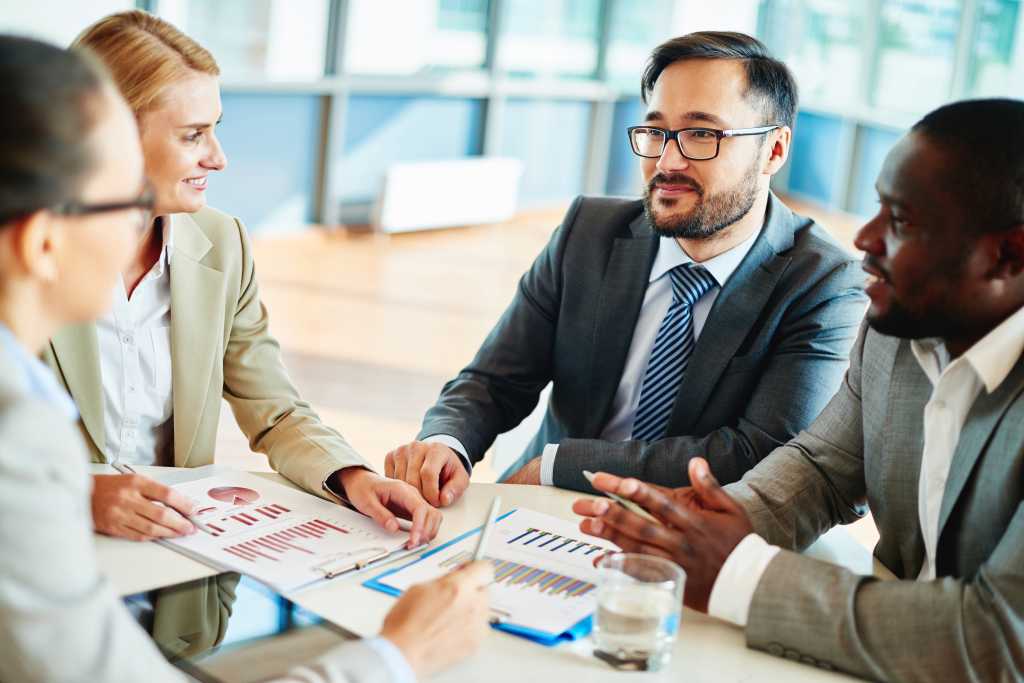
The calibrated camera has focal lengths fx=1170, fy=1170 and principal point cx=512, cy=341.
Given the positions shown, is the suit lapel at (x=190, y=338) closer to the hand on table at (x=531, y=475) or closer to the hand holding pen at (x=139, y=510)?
the hand holding pen at (x=139, y=510)

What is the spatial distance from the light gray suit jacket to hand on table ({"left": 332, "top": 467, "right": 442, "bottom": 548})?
2.12 ft

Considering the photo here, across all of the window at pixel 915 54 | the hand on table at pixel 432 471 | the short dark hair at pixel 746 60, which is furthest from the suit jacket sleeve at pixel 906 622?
the window at pixel 915 54

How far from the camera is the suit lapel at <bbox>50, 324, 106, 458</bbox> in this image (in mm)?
1902

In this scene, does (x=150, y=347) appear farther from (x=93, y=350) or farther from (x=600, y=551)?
(x=600, y=551)

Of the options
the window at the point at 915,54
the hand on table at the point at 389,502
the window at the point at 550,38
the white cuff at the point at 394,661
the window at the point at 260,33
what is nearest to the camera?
the white cuff at the point at 394,661

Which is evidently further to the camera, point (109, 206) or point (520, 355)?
point (520, 355)

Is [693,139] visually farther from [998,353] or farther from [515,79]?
[515,79]

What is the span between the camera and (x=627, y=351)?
2379mm

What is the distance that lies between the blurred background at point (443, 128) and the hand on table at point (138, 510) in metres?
2.43

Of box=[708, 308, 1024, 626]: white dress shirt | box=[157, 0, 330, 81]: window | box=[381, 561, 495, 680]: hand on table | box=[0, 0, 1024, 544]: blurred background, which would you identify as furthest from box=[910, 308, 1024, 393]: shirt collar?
box=[157, 0, 330, 81]: window

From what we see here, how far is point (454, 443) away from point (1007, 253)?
1021 mm

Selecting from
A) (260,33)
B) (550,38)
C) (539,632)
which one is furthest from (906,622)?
(550,38)

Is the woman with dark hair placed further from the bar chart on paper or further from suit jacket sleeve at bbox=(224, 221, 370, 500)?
suit jacket sleeve at bbox=(224, 221, 370, 500)

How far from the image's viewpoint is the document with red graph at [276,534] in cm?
146
